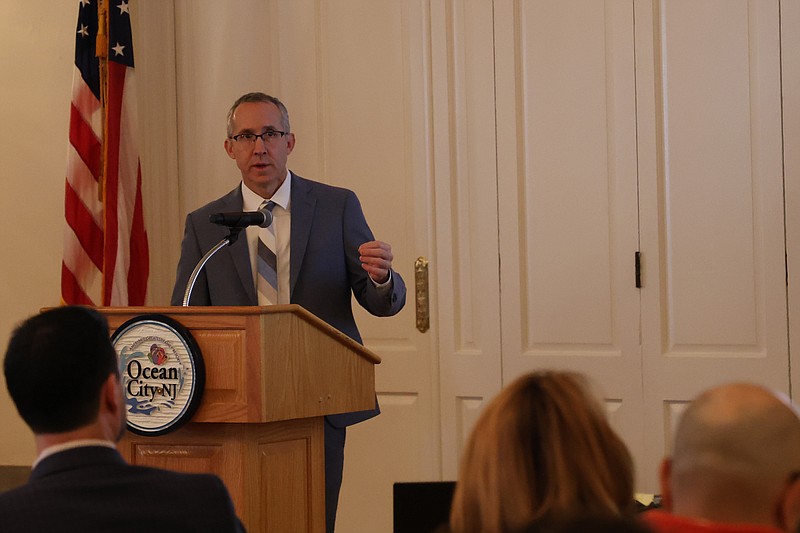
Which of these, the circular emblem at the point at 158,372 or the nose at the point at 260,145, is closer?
the circular emblem at the point at 158,372

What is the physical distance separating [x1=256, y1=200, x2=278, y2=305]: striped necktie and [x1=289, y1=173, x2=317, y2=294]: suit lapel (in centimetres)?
6

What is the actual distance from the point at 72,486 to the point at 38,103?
4.38 meters

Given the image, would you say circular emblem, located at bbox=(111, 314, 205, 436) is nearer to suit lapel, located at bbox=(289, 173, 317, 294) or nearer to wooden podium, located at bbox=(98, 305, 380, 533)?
wooden podium, located at bbox=(98, 305, 380, 533)

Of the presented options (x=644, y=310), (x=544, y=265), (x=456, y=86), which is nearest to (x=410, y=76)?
(x=456, y=86)

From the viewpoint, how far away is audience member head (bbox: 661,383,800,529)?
1402 mm

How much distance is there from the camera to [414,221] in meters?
5.32

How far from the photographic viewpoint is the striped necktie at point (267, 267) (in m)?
3.67

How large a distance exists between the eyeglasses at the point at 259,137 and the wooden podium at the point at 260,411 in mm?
918

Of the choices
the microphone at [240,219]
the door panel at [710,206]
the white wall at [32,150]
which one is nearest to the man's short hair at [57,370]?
the microphone at [240,219]

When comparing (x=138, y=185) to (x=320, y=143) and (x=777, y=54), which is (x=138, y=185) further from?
(x=777, y=54)

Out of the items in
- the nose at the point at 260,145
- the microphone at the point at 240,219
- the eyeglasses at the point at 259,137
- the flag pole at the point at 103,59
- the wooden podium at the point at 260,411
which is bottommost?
the wooden podium at the point at 260,411

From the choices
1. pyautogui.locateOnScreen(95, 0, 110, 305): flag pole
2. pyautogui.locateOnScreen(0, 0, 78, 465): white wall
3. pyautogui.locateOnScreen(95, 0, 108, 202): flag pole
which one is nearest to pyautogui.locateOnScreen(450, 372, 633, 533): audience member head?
pyautogui.locateOnScreen(95, 0, 110, 305): flag pole

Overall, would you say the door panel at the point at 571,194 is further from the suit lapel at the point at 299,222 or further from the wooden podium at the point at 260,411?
the wooden podium at the point at 260,411

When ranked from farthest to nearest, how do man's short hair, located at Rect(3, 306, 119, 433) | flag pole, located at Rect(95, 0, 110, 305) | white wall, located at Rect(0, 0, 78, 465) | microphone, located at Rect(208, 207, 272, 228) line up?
1. white wall, located at Rect(0, 0, 78, 465)
2. flag pole, located at Rect(95, 0, 110, 305)
3. microphone, located at Rect(208, 207, 272, 228)
4. man's short hair, located at Rect(3, 306, 119, 433)
